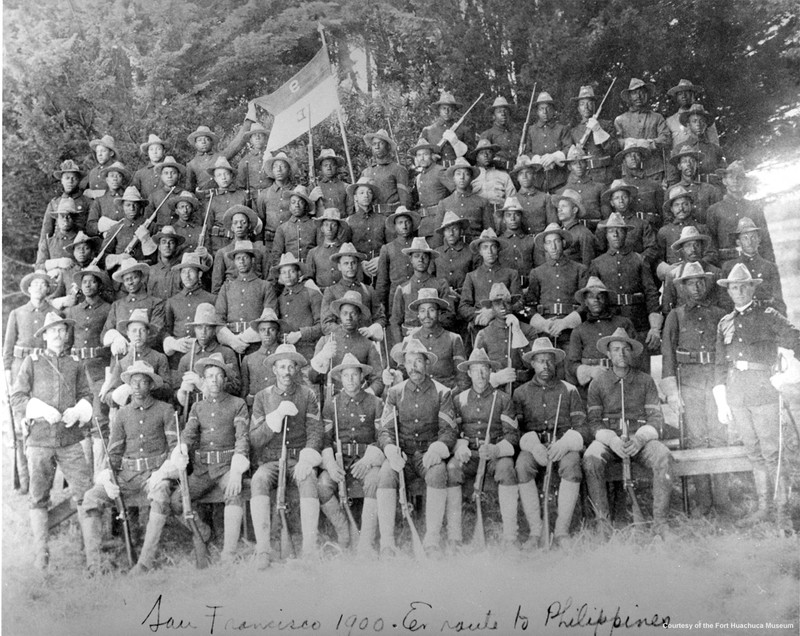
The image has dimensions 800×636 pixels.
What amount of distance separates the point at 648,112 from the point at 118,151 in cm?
489

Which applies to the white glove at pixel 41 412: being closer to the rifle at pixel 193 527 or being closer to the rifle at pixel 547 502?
the rifle at pixel 193 527

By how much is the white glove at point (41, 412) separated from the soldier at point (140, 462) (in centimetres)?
57

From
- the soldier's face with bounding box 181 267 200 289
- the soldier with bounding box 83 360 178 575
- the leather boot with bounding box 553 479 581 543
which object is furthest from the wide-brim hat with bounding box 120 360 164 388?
the leather boot with bounding box 553 479 581 543

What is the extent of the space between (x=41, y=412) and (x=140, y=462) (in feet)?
3.25

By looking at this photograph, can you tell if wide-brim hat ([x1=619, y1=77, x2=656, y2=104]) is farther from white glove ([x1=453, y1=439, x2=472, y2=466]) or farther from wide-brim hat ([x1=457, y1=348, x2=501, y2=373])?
white glove ([x1=453, y1=439, x2=472, y2=466])

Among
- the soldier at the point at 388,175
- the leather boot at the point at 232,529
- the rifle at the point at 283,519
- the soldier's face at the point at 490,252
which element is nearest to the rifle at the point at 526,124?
the soldier at the point at 388,175

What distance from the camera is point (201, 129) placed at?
8359 mm

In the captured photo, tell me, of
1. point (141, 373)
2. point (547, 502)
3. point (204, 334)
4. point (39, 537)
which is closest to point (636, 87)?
point (547, 502)

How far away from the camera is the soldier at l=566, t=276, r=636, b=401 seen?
23.2ft

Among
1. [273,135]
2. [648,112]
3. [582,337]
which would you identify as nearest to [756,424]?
[582,337]

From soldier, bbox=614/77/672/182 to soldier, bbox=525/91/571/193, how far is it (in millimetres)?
527

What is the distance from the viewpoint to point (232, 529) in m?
6.62

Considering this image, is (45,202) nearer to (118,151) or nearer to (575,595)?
(118,151)

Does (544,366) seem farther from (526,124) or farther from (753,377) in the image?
(526,124)
